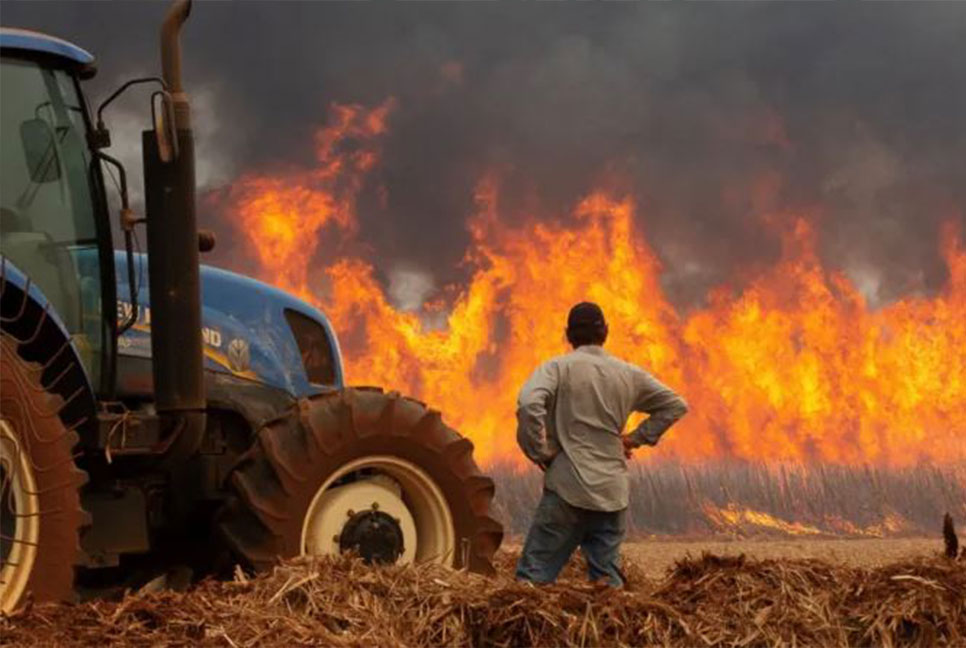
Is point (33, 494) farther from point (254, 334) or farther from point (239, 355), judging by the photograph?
point (254, 334)

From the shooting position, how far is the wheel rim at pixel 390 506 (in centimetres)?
865

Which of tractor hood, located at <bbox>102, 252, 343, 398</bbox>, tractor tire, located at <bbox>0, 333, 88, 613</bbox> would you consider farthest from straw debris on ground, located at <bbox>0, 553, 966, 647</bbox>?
tractor hood, located at <bbox>102, 252, 343, 398</bbox>

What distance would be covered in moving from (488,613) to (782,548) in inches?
495

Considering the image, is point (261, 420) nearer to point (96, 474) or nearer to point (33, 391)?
point (96, 474)

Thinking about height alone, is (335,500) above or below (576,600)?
above

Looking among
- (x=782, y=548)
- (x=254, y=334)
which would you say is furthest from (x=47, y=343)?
(x=782, y=548)

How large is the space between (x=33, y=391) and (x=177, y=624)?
144 cm

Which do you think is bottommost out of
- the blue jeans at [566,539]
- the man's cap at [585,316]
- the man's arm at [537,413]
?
the blue jeans at [566,539]

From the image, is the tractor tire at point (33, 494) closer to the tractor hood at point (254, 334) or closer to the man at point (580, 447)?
the tractor hood at point (254, 334)

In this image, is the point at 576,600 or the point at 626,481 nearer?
the point at 576,600

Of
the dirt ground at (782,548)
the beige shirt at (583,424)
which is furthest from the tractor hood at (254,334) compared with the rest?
the dirt ground at (782,548)

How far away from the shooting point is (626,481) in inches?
325

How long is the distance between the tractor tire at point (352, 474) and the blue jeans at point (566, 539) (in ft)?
2.29

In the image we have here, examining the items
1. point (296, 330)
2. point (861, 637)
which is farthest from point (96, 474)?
point (861, 637)
